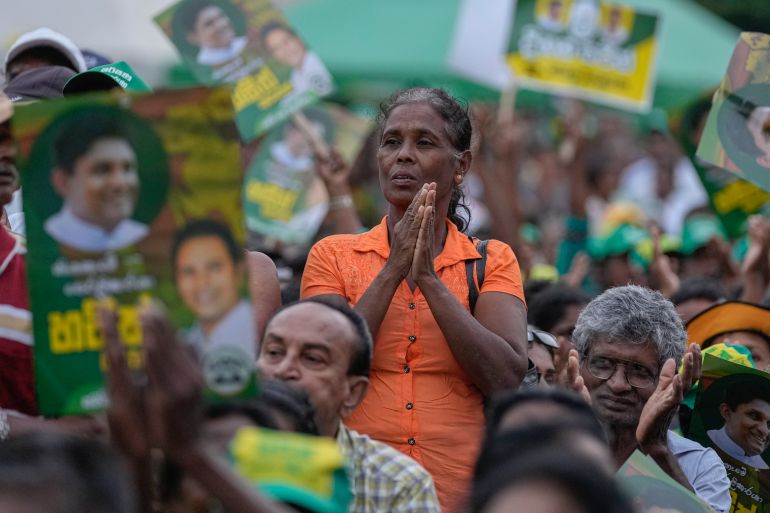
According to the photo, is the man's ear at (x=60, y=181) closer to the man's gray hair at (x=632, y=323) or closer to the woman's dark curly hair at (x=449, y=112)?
the woman's dark curly hair at (x=449, y=112)

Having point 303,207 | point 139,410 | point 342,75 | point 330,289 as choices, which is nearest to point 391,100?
point 330,289

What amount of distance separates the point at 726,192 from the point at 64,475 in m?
4.57

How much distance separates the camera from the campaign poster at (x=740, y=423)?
4363 millimetres

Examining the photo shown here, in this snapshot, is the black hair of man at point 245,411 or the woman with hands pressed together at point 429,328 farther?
the woman with hands pressed together at point 429,328

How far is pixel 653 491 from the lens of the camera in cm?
347

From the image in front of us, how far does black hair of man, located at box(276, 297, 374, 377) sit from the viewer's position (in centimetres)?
362

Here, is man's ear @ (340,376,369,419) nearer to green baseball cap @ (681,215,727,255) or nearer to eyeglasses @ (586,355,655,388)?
eyeglasses @ (586,355,655,388)

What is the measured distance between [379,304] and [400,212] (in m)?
0.52

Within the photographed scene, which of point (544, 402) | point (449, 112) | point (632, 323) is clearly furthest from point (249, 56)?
point (544, 402)

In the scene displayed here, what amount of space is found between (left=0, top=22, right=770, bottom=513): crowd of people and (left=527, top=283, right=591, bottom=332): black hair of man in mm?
11

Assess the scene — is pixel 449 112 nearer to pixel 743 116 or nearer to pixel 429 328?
pixel 429 328

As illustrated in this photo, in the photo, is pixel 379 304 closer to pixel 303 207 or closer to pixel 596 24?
pixel 303 207

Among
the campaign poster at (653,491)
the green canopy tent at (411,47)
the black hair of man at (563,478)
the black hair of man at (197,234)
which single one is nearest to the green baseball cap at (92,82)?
the black hair of man at (197,234)

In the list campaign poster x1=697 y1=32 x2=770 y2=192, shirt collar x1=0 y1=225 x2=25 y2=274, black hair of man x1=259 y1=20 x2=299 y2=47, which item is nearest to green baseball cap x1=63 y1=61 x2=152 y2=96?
shirt collar x1=0 y1=225 x2=25 y2=274
